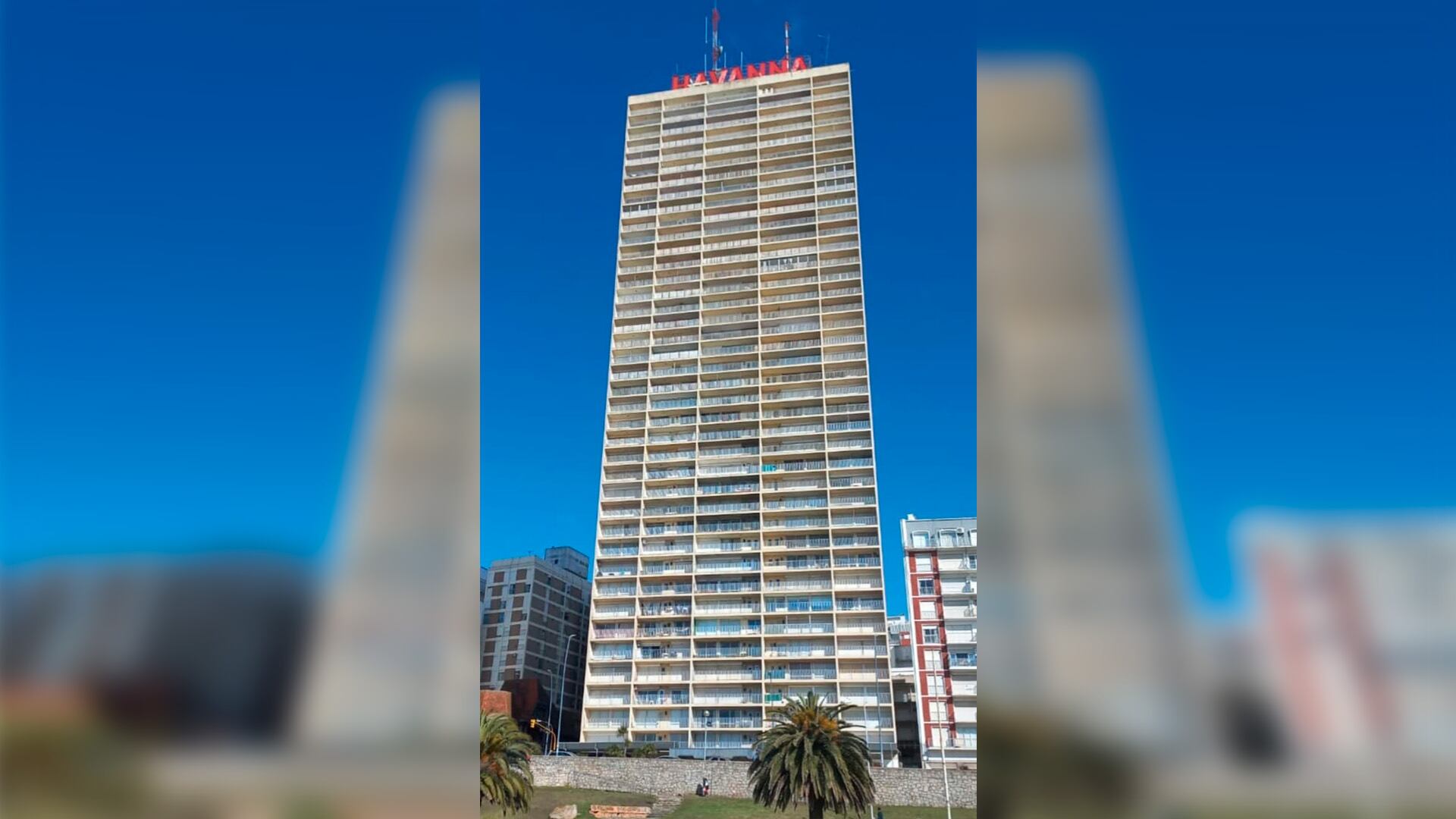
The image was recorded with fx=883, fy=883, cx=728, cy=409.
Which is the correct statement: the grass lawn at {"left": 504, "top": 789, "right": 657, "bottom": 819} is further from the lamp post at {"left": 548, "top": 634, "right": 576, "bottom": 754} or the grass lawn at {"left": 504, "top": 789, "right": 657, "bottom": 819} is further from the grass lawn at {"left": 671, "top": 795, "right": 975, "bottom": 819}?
the lamp post at {"left": 548, "top": 634, "right": 576, "bottom": 754}

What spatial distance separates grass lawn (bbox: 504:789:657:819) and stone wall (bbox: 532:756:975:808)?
1.62 feet

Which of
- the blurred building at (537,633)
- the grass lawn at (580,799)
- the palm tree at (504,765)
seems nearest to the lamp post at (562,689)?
the blurred building at (537,633)

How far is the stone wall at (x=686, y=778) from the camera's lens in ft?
90.6

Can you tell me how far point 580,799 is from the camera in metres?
28.0

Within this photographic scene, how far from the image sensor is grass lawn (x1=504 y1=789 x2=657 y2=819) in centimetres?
2580

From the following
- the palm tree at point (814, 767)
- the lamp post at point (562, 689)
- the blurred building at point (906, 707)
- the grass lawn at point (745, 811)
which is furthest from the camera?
the lamp post at point (562, 689)
